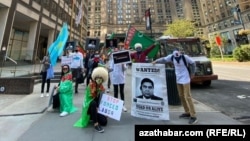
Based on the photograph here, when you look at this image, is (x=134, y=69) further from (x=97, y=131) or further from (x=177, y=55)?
(x=97, y=131)

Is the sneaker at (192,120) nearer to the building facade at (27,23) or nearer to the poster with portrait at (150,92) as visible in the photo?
the poster with portrait at (150,92)

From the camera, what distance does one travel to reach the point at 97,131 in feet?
16.3

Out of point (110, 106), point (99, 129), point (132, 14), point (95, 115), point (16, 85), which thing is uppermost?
point (132, 14)

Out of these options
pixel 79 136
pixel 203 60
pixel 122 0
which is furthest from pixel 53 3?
pixel 122 0

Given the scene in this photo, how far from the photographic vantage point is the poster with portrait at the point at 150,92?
570cm

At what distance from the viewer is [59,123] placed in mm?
5590

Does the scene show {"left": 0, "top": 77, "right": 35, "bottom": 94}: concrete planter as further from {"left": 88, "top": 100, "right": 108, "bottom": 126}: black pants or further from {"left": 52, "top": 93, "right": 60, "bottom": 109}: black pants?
{"left": 88, "top": 100, "right": 108, "bottom": 126}: black pants

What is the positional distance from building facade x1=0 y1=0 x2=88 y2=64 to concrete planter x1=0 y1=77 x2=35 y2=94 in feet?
30.8

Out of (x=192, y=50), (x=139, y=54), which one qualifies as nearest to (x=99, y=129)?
(x=139, y=54)

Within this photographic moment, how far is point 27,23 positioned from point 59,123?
2521cm

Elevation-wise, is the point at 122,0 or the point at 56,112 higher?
the point at 122,0

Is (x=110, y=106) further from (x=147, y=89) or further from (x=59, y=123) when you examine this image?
(x=59, y=123)

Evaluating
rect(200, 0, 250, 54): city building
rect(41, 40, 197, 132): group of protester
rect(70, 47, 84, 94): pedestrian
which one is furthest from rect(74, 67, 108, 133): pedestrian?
rect(200, 0, 250, 54): city building

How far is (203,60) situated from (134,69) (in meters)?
7.07
